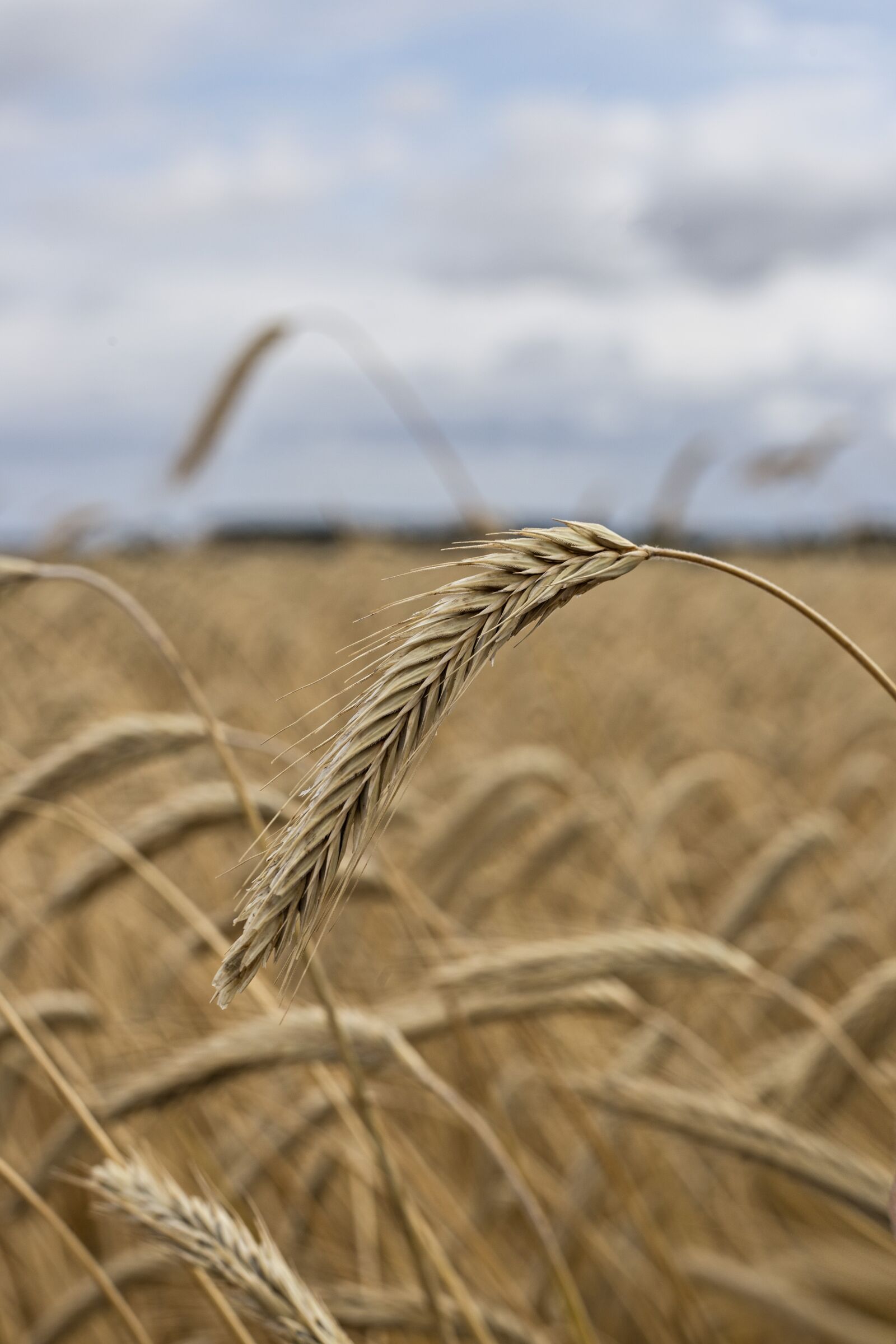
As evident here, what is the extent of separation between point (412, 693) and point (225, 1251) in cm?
42

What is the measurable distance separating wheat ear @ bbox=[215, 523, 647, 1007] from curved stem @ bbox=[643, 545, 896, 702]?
2cm

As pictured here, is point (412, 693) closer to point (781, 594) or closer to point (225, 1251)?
point (781, 594)

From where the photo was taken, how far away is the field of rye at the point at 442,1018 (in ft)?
2.49

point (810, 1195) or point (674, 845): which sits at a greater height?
point (674, 845)

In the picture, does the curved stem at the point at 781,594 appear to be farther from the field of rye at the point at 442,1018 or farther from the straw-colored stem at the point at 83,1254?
the straw-colored stem at the point at 83,1254

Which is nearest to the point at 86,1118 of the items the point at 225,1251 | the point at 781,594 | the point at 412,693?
the point at 225,1251

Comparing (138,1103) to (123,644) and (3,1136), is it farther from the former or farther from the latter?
(123,644)

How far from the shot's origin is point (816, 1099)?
1.66 meters

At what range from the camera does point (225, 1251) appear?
750 millimetres

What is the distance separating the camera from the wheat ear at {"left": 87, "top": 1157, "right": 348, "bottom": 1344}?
2.35ft

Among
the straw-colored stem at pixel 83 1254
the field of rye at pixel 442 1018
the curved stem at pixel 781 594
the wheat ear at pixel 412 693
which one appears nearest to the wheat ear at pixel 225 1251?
the field of rye at pixel 442 1018

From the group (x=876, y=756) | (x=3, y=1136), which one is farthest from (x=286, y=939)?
(x=876, y=756)

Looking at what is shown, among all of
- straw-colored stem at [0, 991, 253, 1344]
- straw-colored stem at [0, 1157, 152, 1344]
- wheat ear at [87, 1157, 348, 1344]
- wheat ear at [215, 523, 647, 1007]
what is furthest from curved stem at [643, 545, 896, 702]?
straw-colored stem at [0, 1157, 152, 1344]

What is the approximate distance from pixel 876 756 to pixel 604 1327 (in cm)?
216
